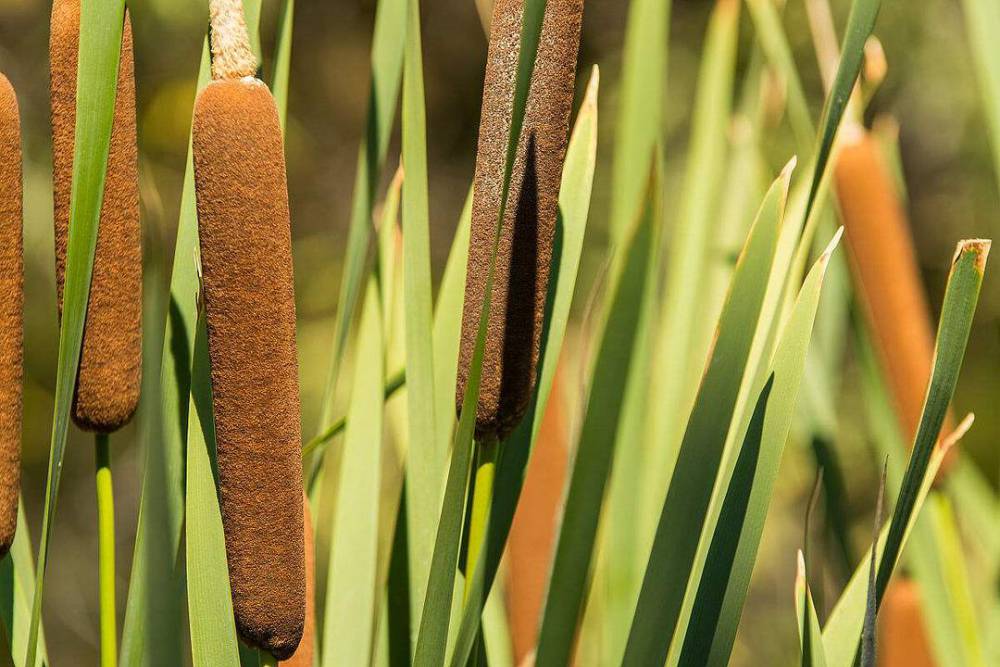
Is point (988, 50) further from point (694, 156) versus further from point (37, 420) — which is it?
point (37, 420)

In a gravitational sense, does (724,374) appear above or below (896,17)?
below

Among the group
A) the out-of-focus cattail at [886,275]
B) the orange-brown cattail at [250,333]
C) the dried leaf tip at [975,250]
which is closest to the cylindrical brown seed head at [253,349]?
the orange-brown cattail at [250,333]

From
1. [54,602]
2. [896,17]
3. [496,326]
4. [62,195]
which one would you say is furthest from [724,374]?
[54,602]

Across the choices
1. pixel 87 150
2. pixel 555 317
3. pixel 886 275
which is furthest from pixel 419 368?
pixel 886 275

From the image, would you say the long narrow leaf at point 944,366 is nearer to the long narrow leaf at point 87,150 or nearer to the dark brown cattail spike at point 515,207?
the dark brown cattail spike at point 515,207

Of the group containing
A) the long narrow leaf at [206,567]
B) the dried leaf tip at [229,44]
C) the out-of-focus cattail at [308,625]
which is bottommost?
the out-of-focus cattail at [308,625]

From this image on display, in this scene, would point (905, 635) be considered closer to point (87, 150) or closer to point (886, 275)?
point (886, 275)
